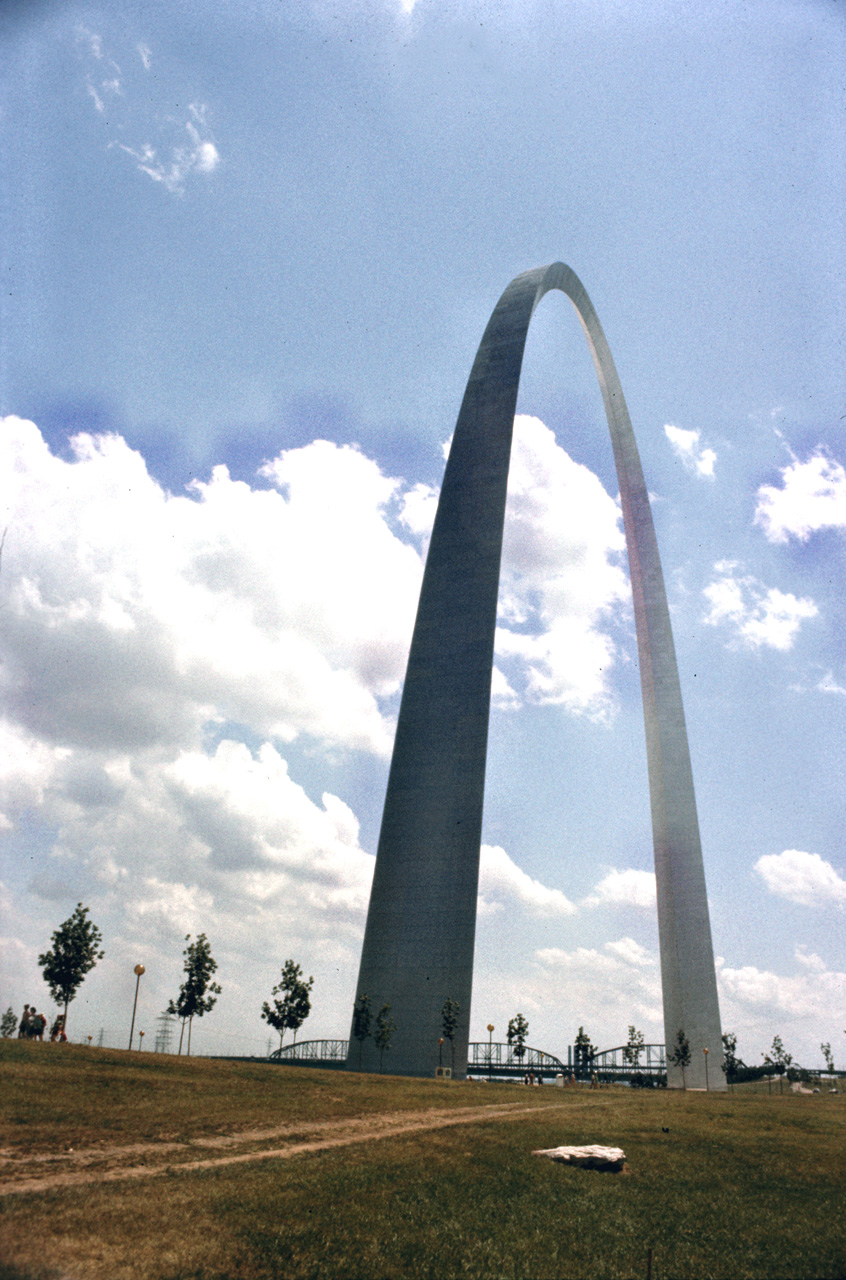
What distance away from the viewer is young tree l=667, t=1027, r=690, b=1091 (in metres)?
54.1

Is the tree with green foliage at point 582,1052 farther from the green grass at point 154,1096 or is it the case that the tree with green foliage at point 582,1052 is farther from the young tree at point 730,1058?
the green grass at point 154,1096

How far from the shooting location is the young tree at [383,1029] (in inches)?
1790

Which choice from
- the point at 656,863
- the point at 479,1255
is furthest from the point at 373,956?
the point at 479,1255

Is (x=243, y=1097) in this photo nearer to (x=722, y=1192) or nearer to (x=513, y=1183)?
(x=513, y=1183)

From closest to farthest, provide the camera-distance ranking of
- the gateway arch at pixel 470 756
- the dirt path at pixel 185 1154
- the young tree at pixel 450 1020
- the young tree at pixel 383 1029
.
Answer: the dirt path at pixel 185 1154
the young tree at pixel 383 1029
the young tree at pixel 450 1020
the gateway arch at pixel 470 756

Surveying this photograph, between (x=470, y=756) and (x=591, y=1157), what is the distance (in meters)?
35.6

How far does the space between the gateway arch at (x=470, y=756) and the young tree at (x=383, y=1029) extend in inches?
22.5

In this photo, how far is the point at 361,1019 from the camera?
1844 inches

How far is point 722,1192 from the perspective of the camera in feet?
49.1

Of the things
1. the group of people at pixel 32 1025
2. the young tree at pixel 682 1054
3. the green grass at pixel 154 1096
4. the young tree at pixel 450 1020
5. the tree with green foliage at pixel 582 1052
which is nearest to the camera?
the green grass at pixel 154 1096

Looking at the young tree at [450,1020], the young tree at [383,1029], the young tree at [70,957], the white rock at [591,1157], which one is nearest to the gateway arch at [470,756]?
the young tree at [450,1020]

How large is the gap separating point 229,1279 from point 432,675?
45785mm

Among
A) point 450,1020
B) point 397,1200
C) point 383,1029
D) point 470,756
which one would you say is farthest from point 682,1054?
point 397,1200

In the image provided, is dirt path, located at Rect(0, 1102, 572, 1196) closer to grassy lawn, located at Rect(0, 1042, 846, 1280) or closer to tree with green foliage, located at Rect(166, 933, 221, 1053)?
grassy lawn, located at Rect(0, 1042, 846, 1280)
